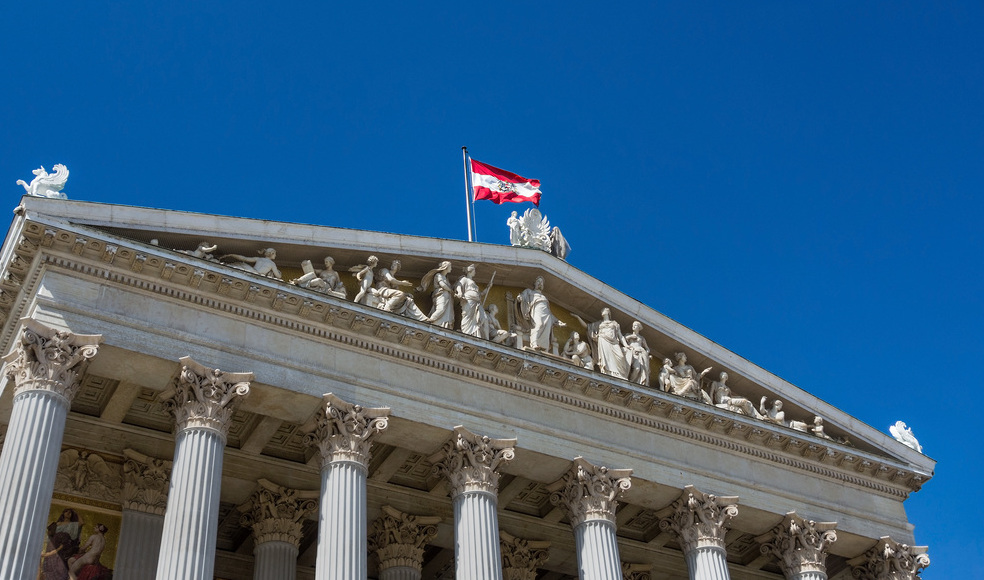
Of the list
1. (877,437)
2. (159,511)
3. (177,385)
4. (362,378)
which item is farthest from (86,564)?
(877,437)

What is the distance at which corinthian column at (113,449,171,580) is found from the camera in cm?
2562

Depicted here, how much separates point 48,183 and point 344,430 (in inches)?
319

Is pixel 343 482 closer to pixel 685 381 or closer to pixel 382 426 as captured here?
pixel 382 426

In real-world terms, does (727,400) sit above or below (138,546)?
above

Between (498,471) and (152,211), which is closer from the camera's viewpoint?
(152,211)

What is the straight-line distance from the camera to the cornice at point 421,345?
24.1 m

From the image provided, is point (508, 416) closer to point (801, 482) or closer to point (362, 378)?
point (362, 378)

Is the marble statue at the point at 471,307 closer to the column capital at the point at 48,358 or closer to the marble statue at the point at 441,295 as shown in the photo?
the marble statue at the point at 441,295

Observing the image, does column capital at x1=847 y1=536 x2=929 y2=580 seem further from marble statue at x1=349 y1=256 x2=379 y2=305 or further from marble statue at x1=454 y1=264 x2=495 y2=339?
marble statue at x1=349 y1=256 x2=379 y2=305

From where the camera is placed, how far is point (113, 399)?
26016 mm

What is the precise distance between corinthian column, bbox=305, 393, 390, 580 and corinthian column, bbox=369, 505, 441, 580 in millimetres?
4465

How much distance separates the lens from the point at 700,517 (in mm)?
29609

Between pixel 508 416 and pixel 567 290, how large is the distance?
488cm

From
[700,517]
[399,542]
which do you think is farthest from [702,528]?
[399,542]
